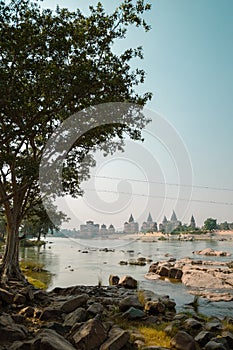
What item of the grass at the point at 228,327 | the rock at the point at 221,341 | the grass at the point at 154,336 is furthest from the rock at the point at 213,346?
the grass at the point at 228,327

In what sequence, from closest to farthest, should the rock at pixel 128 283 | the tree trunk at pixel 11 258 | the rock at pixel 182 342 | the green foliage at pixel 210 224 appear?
the rock at pixel 182 342
the tree trunk at pixel 11 258
the rock at pixel 128 283
the green foliage at pixel 210 224

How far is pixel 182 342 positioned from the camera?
895cm

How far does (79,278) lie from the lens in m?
28.1

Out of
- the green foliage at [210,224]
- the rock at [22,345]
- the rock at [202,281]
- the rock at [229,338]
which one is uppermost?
the green foliage at [210,224]

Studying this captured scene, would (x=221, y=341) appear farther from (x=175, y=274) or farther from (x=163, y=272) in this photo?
(x=163, y=272)

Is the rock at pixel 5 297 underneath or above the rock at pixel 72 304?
above

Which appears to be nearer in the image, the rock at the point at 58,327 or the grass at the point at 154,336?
the grass at the point at 154,336

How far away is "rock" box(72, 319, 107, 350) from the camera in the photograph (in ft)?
27.6

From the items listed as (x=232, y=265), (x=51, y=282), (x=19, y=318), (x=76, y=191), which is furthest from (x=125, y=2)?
(x=232, y=265)

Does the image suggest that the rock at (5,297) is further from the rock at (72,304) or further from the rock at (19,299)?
the rock at (72,304)

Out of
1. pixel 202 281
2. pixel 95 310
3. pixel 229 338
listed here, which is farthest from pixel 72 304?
pixel 202 281

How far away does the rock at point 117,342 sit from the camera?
26.9ft

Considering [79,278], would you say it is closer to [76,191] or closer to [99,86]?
[76,191]

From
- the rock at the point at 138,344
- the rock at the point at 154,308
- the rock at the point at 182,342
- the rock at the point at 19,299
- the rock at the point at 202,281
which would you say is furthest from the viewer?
the rock at the point at 202,281
